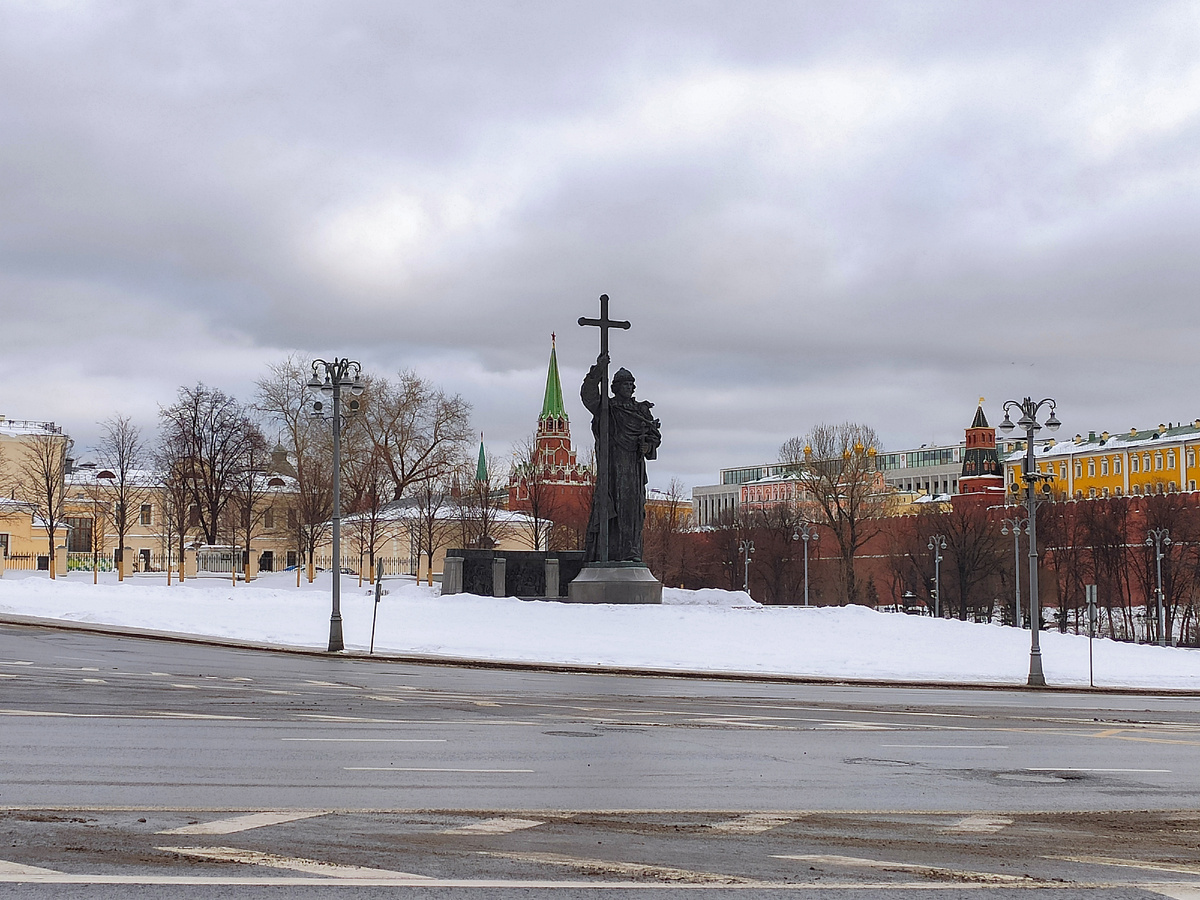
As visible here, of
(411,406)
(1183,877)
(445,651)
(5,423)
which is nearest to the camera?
(1183,877)

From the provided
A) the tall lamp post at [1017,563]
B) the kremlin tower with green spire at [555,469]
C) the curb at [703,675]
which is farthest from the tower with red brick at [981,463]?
the curb at [703,675]

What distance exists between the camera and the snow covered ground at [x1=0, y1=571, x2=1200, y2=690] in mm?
31094

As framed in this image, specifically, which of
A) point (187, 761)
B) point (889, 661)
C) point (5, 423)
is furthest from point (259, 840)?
point (5, 423)

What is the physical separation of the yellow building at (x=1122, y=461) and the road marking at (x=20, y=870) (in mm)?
132392

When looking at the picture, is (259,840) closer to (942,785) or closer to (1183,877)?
(1183,877)

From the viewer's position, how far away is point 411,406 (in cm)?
7994

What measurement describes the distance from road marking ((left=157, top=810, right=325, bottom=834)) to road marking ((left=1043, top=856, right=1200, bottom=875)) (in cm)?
483

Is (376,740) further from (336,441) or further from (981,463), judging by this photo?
(981,463)

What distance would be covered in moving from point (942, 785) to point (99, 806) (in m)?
6.82

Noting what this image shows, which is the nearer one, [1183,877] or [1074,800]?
[1183,877]

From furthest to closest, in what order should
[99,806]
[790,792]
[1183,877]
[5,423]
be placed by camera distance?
[5,423] < [790,792] < [99,806] < [1183,877]

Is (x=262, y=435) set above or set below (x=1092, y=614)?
above

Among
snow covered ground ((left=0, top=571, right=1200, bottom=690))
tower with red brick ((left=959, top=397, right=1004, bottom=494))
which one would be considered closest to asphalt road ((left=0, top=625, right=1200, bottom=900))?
snow covered ground ((left=0, top=571, right=1200, bottom=690))

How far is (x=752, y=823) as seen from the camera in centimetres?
904
